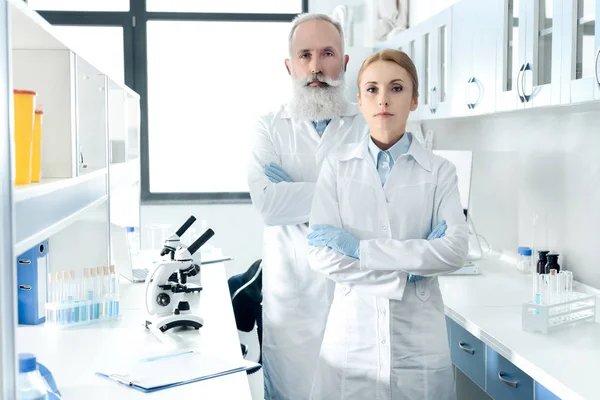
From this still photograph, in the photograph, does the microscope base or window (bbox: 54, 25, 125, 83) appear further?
window (bbox: 54, 25, 125, 83)

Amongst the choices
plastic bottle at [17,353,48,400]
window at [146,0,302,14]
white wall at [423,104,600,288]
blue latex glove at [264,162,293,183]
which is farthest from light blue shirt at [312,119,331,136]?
window at [146,0,302,14]

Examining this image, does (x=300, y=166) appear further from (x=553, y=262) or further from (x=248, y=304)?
(x=553, y=262)

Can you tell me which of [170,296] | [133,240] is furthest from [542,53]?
[133,240]

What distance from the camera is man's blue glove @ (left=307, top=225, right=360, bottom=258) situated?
1.88 metres

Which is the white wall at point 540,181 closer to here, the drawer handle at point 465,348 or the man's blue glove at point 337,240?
the drawer handle at point 465,348

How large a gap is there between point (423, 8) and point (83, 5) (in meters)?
2.51

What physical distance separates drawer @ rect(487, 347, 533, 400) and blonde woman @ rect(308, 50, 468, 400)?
193 mm

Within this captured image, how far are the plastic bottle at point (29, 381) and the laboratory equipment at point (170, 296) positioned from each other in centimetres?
75

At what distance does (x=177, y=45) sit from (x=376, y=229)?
3.66m

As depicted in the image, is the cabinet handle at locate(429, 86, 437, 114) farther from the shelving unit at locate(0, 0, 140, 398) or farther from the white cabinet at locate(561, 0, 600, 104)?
the shelving unit at locate(0, 0, 140, 398)

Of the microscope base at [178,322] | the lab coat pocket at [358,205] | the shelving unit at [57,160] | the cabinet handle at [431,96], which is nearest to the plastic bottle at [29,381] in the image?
the shelving unit at [57,160]

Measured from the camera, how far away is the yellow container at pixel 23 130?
126cm

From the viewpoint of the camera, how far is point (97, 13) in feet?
16.6

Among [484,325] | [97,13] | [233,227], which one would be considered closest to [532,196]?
[484,325]
